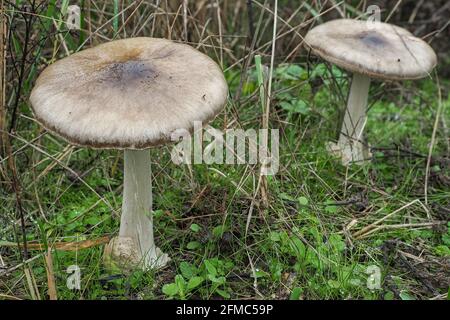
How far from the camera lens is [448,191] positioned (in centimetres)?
313

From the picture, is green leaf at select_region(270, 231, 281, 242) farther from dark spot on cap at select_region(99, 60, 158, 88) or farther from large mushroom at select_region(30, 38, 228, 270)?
dark spot on cap at select_region(99, 60, 158, 88)

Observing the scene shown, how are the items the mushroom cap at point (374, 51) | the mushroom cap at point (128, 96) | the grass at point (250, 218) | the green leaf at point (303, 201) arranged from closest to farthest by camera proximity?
the mushroom cap at point (128, 96) → the grass at point (250, 218) → the green leaf at point (303, 201) → the mushroom cap at point (374, 51)

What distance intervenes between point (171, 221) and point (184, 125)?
0.96 meters

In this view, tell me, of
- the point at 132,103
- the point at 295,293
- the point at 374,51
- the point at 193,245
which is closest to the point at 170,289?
the point at 193,245

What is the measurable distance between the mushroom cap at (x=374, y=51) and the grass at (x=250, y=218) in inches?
19.3

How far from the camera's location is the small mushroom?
297 centimetres

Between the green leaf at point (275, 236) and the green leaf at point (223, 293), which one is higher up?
the green leaf at point (275, 236)

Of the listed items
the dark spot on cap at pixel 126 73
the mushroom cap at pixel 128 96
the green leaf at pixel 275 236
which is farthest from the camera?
the green leaf at pixel 275 236

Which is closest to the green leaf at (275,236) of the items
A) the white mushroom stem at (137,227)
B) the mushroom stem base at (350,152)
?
the white mushroom stem at (137,227)

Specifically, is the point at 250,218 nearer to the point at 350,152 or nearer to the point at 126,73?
the point at 126,73

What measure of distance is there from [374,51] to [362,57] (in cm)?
11

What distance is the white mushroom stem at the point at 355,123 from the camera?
3410mm

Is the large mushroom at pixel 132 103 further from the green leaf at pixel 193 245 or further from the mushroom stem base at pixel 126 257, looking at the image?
the green leaf at pixel 193 245
